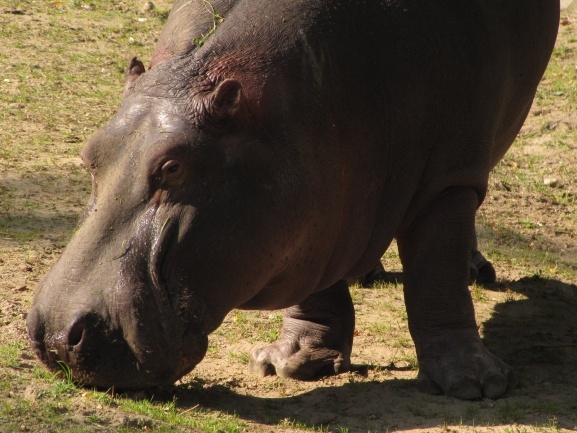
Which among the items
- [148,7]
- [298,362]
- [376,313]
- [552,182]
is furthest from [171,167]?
[148,7]

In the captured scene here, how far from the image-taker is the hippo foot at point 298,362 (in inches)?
219

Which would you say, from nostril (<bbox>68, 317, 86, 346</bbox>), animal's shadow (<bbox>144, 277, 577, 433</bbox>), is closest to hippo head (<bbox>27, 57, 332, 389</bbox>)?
nostril (<bbox>68, 317, 86, 346</bbox>)

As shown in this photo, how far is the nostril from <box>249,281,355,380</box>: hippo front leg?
154 centimetres

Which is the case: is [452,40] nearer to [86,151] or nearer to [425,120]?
[425,120]

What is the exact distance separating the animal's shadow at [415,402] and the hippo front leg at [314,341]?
22cm

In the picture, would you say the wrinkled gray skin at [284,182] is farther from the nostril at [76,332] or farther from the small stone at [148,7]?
the small stone at [148,7]

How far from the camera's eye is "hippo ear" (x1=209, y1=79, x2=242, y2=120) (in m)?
4.29

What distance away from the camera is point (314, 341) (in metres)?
5.70

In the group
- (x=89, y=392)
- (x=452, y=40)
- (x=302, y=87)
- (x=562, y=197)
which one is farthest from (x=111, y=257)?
(x=562, y=197)

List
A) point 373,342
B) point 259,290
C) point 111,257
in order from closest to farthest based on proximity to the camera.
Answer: point 111,257 < point 259,290 < point 373,342

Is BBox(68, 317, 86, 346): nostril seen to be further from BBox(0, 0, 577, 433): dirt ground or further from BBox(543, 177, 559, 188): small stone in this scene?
BBox(543, 177, 559, 188): small stone

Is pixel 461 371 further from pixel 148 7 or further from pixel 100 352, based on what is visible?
pixel 148 7

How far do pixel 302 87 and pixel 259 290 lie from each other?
94 centimetres

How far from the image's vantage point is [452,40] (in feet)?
16.8
